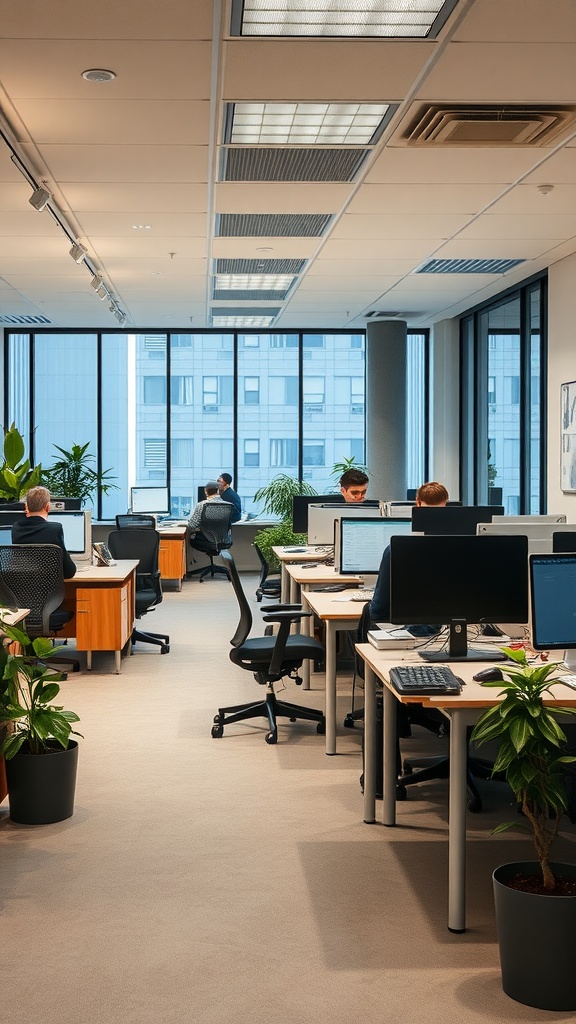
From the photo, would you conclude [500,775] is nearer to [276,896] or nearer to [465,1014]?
[276,896]

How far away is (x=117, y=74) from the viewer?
4484 millimetres

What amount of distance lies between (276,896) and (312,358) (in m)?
11.2

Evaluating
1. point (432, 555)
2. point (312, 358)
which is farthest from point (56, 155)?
point (312, 358)

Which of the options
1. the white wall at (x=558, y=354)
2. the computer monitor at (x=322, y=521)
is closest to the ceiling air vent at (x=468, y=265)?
the white wall at (x=558, y=354)

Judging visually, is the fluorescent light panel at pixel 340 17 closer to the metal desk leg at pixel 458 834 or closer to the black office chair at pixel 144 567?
the metal desk leg at pixel 458 834

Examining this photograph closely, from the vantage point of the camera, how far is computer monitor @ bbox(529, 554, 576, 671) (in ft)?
11.7

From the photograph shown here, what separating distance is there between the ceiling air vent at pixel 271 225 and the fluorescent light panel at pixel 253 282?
1.74 meters

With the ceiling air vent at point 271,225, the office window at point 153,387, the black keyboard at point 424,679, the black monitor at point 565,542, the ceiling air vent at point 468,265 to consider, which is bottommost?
the black keyboard at point 424,679

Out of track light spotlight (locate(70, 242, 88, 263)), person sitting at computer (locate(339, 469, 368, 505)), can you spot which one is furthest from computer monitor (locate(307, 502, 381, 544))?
track light spotlight (locate(70, 242, 88, 263))

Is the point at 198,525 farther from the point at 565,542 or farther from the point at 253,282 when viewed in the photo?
the point at 565,542

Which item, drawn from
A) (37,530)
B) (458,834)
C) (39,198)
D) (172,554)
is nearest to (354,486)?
(37,530)

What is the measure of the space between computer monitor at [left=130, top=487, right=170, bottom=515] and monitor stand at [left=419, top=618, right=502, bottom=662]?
937 cm

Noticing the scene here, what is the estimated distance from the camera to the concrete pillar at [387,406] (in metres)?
12.2

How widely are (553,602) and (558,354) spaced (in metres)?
5.56
